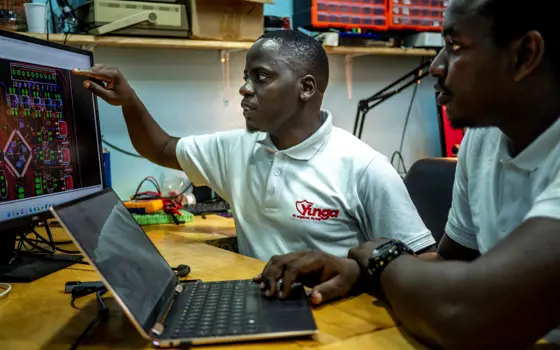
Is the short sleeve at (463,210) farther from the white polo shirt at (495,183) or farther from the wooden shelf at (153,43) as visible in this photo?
the wooden shelf at (153,43)

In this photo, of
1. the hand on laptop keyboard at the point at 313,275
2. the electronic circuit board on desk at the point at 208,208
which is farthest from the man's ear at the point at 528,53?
the electronic circuit board on desk at the point at 208,208

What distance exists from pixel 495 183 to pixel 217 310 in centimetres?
52

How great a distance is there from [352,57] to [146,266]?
2202 millimetres

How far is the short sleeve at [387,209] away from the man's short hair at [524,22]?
1.69 ft

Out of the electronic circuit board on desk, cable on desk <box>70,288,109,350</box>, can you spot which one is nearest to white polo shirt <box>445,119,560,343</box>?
cable on desk <box>70,288,109,350</box>

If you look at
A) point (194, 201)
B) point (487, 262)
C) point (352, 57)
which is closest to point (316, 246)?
point (487, 262)

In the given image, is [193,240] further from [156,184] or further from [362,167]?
[156,184]

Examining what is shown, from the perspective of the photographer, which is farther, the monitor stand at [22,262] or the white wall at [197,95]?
the white wall at [197,95]

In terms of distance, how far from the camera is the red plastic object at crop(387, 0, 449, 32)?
2.65m

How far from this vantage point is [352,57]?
9.35 feet

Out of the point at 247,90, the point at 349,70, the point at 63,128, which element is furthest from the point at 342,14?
the point at 63,128

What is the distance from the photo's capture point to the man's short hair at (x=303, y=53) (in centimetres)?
145

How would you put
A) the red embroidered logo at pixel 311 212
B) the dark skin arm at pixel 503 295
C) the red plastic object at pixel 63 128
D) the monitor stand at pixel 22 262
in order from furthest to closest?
the red embroidered logo at pixel 311 212 → the red plastic object at pixel 63 128 → the monitor stand at pixel 22 262 → the dark skin arm at pixel 503 295

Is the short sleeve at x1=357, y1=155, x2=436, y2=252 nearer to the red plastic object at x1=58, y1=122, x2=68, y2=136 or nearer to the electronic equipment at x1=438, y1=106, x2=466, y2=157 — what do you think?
the red plastic object at x1=58, y1=122, x2=68, y2=136
